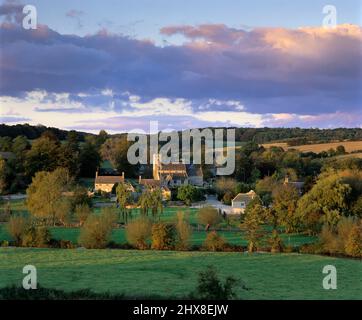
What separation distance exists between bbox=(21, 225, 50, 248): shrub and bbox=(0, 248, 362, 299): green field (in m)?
1.39

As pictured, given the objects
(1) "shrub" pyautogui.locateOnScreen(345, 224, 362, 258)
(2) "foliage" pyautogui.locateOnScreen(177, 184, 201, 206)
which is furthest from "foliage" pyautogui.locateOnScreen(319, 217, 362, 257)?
(2) "foliage" pyautogui.locateOnScreen(177, 184, 201, 206)

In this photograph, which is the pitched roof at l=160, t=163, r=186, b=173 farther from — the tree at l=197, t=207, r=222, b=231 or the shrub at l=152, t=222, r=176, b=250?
the shrub at l=152, t=222, r=176, b=250

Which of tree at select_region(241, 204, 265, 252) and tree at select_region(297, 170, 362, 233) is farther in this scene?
tree at select_region(297, 170, 362, 233)

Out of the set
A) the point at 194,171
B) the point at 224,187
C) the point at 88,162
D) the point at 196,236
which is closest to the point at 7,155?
the point at 88,162

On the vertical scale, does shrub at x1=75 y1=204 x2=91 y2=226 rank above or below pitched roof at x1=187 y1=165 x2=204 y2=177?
below

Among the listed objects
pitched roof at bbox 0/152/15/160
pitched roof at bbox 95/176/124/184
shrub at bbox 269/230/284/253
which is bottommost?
shrub at bbox 269/230/284/253

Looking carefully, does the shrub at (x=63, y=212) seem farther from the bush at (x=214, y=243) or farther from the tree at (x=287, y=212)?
the tree at (x=287, y=212)
